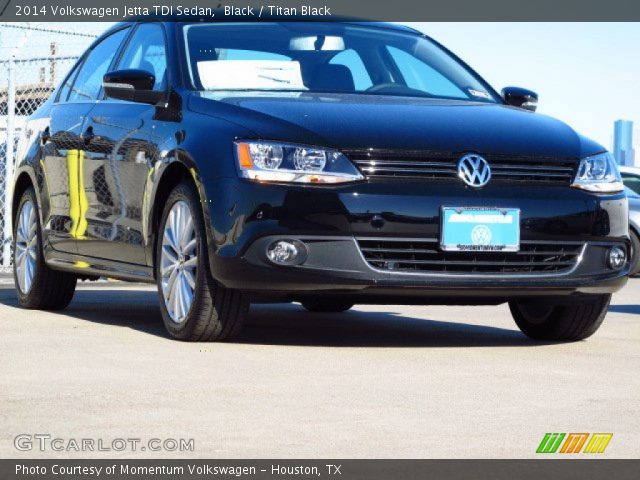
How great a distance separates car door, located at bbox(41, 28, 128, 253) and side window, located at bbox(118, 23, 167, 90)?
290 millimetres

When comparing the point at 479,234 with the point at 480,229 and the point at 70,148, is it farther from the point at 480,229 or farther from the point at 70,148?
the point at 70,148

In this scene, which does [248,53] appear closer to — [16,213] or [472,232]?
[472,232]

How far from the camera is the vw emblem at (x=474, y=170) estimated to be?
24.8 feet

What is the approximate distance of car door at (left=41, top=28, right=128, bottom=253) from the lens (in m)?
9.37

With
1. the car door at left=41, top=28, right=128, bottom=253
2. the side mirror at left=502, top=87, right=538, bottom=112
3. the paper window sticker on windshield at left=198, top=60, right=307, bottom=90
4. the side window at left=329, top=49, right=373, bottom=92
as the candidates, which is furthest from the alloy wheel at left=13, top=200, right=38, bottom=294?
the side mirror at left=502, top=87, right=538, bottom=112

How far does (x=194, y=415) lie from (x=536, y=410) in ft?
3.97

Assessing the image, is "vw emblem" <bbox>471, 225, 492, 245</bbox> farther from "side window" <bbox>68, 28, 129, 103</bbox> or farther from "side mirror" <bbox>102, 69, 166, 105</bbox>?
"side window" <bbox>68, 28, 129, 103</bbox>

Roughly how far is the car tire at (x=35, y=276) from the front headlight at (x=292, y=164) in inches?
113

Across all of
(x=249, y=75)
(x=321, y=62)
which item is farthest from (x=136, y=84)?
(x=321, y=62)

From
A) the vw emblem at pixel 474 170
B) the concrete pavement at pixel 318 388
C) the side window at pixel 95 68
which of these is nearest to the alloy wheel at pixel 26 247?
the concrete pavement at pixel 318 388

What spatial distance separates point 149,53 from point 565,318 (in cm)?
268

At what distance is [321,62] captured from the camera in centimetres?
868
